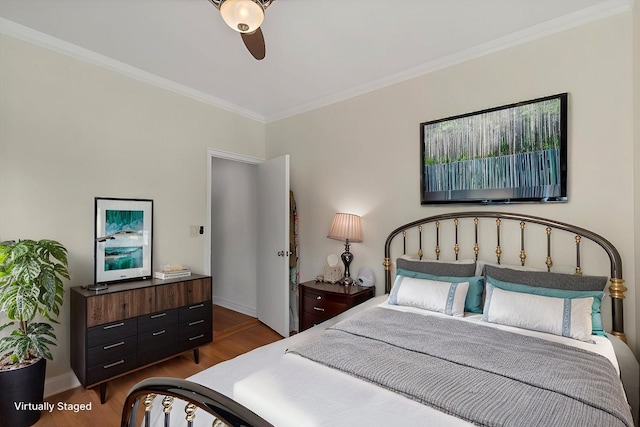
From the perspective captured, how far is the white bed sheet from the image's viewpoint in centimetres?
103

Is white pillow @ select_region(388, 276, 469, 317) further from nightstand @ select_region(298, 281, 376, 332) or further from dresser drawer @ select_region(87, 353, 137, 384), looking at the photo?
dresser drawer @ select_region(87, 353, 137, 384)

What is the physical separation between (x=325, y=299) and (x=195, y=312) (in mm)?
1226

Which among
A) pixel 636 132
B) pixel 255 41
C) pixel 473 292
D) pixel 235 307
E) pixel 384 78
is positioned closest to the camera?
pixel 255 41

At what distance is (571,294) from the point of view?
183 centimetres

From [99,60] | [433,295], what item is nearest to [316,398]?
[433,295]

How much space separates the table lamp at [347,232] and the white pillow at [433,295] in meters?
0.84

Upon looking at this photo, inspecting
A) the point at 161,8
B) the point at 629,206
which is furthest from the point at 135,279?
the point at 629,206

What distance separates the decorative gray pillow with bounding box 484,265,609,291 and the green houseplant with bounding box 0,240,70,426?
3.06 m

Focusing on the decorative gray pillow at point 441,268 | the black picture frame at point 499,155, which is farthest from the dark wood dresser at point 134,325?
the black picture frame at point 499,155

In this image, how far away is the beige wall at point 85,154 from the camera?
2279mm

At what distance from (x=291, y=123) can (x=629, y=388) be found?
3649 mm

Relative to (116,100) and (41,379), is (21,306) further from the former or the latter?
(116,100)

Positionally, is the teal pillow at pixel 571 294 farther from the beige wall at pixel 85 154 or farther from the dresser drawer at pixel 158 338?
the beige wall at pixel 85 154

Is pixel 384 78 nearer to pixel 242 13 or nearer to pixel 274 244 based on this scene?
pixel 242 13
